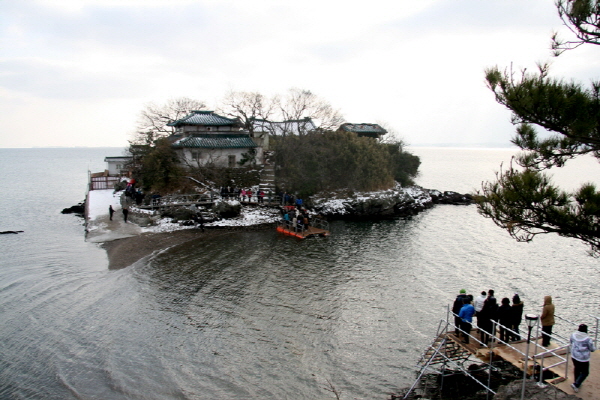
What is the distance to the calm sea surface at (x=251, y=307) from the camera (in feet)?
41.4

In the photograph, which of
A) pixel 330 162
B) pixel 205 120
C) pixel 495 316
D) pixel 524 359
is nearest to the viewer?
pixel 524 359

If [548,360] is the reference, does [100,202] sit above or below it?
above

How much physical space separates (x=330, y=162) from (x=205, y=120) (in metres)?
15.9

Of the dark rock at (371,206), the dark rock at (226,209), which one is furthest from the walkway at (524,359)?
the dark rock at (371,206)

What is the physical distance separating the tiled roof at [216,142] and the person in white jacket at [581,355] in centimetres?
3950

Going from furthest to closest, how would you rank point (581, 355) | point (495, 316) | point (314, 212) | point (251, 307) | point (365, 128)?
1. point (365, 128)
2. point (314, 212)
3. point (251, 307)
4. point (495, 316)
5. point (581, 355)

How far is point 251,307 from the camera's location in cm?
1780

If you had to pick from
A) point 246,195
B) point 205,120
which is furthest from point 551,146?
point 205,120

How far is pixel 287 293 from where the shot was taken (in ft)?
63.6

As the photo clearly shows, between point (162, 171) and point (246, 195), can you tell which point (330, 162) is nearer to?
point (246, 195)

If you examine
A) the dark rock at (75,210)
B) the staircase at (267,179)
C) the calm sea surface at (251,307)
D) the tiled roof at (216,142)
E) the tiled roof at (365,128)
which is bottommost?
the calm sea surface at (251,307)

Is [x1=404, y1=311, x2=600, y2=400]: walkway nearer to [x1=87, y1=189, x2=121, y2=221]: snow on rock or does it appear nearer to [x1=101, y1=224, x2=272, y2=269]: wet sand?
[x1=101, y1=224, x2=272, y2=269]: wet sand

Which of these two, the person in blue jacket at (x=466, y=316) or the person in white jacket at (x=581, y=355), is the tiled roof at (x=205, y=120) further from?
the person in white jacket at (x=581, y=355)

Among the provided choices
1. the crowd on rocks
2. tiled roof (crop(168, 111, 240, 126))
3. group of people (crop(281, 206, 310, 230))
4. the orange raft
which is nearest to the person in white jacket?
the orange raft
